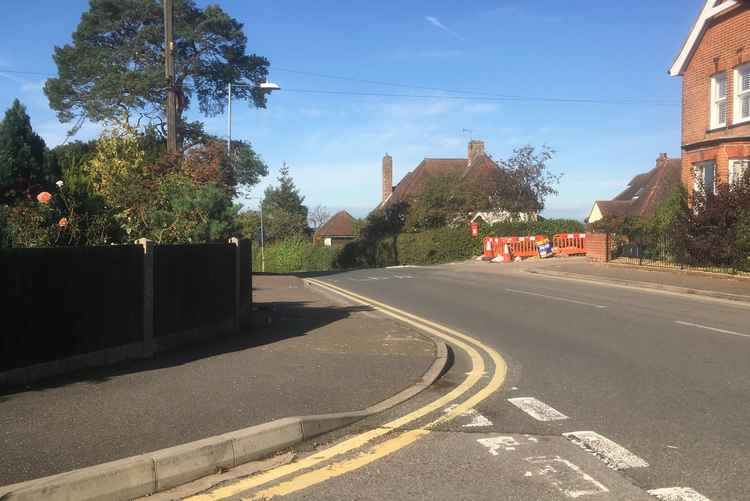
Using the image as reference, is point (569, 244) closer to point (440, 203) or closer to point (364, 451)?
point (440, 203)

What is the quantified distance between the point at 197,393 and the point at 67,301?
1.87 metres

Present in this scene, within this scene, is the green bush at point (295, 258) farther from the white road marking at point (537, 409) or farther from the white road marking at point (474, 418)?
the white road marking at point (474, 418)

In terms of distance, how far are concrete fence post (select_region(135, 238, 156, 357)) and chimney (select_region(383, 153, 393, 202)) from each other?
2608 inches

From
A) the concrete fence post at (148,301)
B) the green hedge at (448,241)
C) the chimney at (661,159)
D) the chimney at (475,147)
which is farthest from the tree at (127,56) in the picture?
the chimney at (661,159)

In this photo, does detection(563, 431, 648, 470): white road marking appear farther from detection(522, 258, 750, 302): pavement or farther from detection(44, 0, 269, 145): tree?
detection(44, 0, 269, 145): tree

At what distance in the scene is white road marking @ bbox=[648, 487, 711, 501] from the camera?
4199 mm

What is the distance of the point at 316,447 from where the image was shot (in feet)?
17.5

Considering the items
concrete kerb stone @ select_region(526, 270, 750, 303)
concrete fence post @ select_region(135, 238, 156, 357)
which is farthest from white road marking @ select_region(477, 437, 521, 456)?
concrete kerb stone @ select_region(526, 270, 750, 303)

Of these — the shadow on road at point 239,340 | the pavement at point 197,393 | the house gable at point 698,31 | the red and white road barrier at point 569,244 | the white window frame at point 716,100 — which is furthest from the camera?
the red and white road barrier at point 569,244

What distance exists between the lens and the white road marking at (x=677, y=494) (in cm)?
420

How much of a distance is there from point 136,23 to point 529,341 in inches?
1152

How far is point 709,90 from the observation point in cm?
2466

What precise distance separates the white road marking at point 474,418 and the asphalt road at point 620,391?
0.08 m

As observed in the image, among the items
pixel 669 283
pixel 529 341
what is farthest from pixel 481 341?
pixel 669 283
